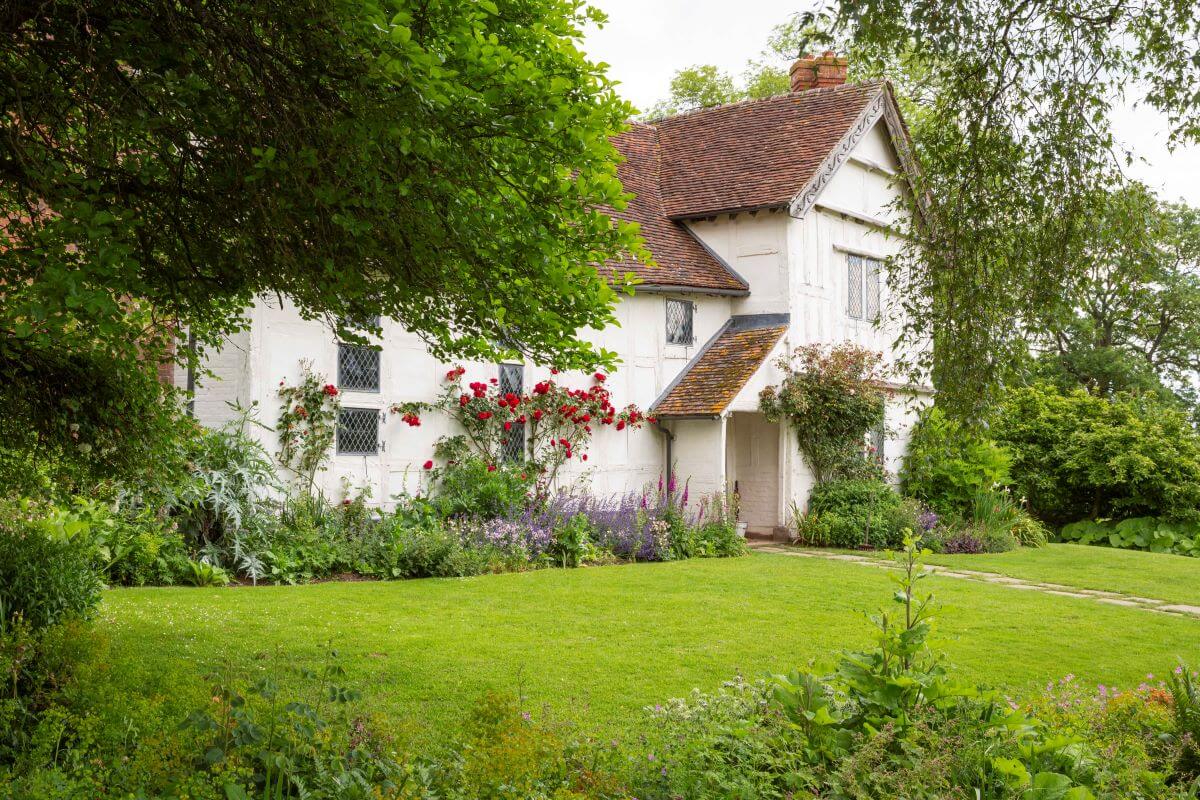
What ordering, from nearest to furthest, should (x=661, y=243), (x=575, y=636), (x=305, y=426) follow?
(x=575, y=636)
(x=305, y=426)
(x=661, y=243)

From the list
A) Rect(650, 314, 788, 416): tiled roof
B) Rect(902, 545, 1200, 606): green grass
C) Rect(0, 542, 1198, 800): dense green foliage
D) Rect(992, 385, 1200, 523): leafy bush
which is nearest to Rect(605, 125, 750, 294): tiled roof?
Rect(650, 314, 788, 416): tiled roof

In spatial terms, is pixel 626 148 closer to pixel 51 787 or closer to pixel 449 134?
pixel 449 134

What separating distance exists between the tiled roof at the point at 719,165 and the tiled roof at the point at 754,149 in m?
0.02

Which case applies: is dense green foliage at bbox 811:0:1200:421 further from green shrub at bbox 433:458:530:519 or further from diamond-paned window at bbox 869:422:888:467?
diamond-paned window at bbox 869:422:888:467

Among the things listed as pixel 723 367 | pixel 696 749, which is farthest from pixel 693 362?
pixel 696 749

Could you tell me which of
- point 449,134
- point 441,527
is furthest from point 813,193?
point 449,134

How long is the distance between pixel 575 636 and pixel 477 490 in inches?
208

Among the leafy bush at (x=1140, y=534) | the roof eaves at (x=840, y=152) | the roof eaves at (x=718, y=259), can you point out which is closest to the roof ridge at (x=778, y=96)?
the roof eaves at (x=840, y=152)

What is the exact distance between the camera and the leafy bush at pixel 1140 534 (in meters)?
18.3

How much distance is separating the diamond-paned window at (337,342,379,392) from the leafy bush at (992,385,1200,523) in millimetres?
12713

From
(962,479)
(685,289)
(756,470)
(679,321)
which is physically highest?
(685,289)

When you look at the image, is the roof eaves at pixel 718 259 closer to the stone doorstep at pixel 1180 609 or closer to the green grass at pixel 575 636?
the green grass at pixel 575 636

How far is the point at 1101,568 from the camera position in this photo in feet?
46.9

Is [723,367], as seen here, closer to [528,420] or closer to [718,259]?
[718,259]
